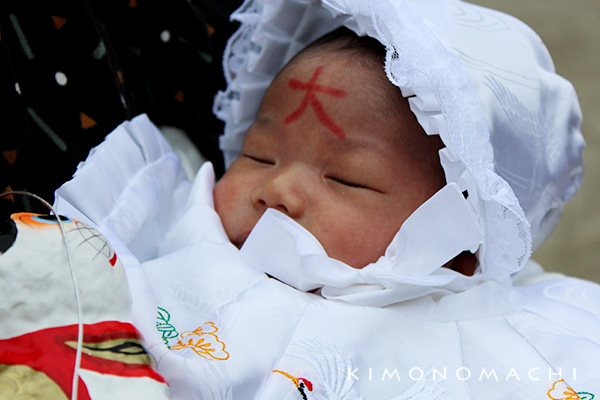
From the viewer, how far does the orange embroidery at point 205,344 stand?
23.7 inches

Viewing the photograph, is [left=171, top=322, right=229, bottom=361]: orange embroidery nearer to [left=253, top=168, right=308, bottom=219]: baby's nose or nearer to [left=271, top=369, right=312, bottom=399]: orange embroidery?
[left=271, top=369, right=312, bottom=399]: orange embroidery

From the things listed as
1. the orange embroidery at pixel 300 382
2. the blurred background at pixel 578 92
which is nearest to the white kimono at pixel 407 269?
the orange embroidery at pixel 300 382

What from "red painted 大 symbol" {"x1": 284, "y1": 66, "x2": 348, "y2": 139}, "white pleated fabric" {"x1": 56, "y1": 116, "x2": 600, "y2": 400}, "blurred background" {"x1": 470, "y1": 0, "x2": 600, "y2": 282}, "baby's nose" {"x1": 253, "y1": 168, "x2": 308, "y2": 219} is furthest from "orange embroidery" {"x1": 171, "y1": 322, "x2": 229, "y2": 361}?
"blurred background" {"x1": 470, "y1": 0, "x2": 600, "y2": 282}

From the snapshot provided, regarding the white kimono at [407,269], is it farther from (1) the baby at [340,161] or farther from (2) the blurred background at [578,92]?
(2) the blurred background at [578,92]

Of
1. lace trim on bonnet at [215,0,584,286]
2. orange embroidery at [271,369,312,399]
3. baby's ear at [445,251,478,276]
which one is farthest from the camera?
baby's ear at [445,251,478,276]

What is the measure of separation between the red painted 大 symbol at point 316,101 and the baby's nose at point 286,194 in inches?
2.7

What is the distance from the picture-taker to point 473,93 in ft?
2.43

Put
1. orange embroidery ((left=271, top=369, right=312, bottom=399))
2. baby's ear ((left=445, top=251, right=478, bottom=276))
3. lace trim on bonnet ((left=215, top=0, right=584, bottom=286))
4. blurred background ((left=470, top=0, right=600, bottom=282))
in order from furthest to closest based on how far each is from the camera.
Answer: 1. blurred background ((left=470, top=0, right=600, bottom=282))
2. baby's ear ((left=445, top=251, right=478, bottom=276))
3. lace trim on bonnet ((left=215, top=0, right=584, bottom=286))
4. orange embroidery ((left=271, top=369, right=312, bottom=399))

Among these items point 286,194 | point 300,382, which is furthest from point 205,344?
point 286,194

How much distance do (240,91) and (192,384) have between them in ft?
1.72

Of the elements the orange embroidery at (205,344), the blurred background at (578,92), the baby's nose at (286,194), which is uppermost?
the baby's nose at (286,194)

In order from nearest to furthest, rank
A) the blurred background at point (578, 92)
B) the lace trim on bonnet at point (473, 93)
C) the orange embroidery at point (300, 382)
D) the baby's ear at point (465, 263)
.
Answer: the orange embroidery at point (300, 382)
the lace trim on bonnet at point (473, 93)
the baby's ear at point (465, 263)
the blurred background at point (578, 92)

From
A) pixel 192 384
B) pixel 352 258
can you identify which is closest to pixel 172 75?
pixel 352 258

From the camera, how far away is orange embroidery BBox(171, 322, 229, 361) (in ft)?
1.98
